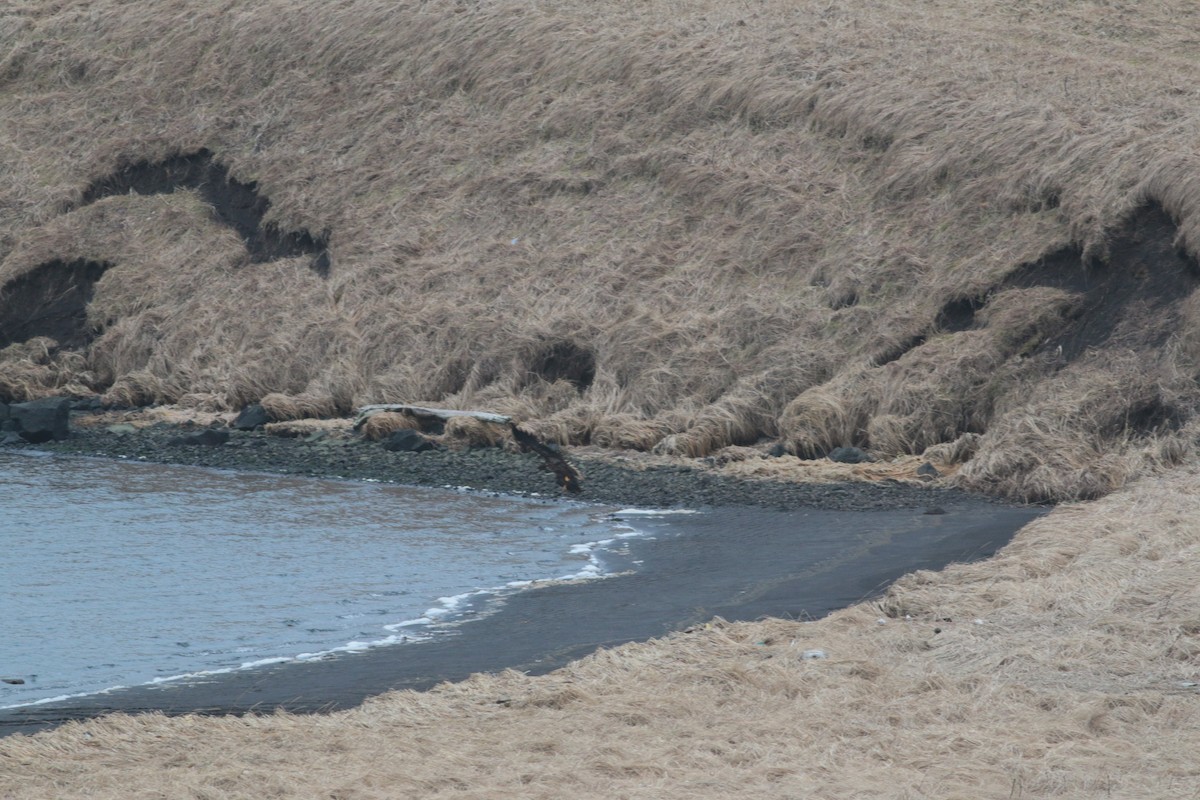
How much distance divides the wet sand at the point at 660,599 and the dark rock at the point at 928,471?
2.35ft

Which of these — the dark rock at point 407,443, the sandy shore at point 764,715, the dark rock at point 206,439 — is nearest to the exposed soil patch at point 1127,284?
the sandy shore at point 764,715

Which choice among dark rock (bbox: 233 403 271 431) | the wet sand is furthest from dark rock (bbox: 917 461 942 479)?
dark rock (bbox: 233 403 271 431)

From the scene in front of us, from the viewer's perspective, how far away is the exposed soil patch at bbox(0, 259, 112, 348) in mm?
23797

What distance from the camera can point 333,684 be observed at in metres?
8.38

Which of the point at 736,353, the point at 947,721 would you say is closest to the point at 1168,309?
the point at 736,353

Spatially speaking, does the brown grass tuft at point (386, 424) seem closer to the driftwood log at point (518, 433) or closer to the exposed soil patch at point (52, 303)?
the driftwood log at point (518, 433)

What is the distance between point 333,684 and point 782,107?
1612cm

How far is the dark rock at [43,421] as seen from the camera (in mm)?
19844

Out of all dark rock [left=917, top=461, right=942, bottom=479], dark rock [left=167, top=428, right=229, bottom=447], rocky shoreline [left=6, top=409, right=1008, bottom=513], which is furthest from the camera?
dark rock [left=167, top=428, right=229, bottom=447]

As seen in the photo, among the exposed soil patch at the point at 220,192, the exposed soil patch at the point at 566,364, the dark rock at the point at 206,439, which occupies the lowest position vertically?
the dark rock at the point at 206,439

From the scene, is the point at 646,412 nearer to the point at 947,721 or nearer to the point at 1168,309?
the point at 1168,309

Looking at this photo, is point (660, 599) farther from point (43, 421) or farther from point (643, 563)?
point (43, 421)

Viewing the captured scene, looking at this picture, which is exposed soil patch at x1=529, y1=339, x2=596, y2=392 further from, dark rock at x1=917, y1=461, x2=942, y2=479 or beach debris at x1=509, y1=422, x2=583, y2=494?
dark rock at x1=917, y1=461, x2=942, y2=479

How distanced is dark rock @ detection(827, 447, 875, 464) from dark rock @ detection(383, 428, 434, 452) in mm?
4944
